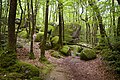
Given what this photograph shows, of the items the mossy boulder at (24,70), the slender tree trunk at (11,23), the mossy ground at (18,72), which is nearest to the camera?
the mossy ground at (18,72)

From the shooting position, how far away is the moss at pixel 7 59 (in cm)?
942

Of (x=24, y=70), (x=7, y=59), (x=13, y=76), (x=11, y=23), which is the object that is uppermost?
(x=11, y=23)

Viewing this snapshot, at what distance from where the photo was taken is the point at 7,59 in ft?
31.5

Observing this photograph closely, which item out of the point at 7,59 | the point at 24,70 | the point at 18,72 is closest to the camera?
the point at 18,72

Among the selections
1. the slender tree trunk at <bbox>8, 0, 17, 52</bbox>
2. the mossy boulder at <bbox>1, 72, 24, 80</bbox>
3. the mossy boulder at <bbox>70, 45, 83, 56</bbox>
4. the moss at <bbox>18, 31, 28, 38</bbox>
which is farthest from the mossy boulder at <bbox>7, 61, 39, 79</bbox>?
the moss at <bbox>18, 31, 28, 38</bbox>

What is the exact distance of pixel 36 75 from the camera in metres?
9.16

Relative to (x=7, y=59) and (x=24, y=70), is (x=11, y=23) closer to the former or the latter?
(x=7, y=59)

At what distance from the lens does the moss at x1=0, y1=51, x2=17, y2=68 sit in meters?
9.42

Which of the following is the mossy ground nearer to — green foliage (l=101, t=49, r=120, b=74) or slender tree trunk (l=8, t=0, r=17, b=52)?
slender tree trunk (l=8, t=0, r=17, b=52)

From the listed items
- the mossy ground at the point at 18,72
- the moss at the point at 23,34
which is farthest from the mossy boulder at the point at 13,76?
the moss at the point at 23,34

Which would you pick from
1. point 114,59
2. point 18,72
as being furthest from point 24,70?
point 114,59

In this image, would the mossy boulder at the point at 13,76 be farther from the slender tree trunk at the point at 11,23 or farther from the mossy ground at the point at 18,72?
the slender tree trunk at the point at 11,23

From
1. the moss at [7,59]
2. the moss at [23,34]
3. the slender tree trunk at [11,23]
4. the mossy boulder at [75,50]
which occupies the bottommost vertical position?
the mossy boulder at [75,50]

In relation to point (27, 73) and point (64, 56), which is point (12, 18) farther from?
point (64, 56)
